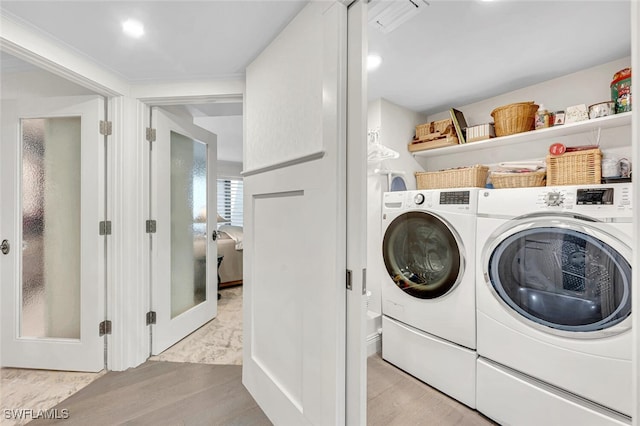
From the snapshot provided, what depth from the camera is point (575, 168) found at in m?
1.55

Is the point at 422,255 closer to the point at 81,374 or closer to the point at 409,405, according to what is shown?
the point at 409,405

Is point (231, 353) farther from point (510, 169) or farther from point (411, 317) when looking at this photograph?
point (510, 169)

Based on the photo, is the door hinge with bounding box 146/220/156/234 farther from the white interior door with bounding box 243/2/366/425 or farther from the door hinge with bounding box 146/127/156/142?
the white interior door with bounding box 243/2/366/425

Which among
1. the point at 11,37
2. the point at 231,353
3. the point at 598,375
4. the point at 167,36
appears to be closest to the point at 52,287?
the point at 231,353

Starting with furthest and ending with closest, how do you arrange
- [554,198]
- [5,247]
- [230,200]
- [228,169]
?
[230,200] < [228,169] < [5,247] < [554,198]

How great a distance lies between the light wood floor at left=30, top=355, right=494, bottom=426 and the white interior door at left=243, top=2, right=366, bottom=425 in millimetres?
176

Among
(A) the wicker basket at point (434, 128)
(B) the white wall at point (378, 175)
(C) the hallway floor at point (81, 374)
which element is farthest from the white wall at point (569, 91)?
(C) the hallway floor at point (81, 374)

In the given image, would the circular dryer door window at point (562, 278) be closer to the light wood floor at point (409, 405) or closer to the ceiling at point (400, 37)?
the light wood floor at point (409, 405)

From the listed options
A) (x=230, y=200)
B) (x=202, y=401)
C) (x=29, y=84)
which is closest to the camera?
(x=202, y=401)

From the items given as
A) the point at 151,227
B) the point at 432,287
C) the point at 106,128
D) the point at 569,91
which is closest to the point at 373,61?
the point at 569,91

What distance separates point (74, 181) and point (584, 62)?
141 inches

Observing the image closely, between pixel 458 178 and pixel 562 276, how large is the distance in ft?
3.35

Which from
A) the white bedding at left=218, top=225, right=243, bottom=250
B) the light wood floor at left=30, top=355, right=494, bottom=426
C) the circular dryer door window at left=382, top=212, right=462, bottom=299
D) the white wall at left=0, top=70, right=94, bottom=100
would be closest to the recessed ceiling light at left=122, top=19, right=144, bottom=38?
the white wall at left=0, top=70, right=94, bottom=100

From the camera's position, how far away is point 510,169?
74.3 inches
